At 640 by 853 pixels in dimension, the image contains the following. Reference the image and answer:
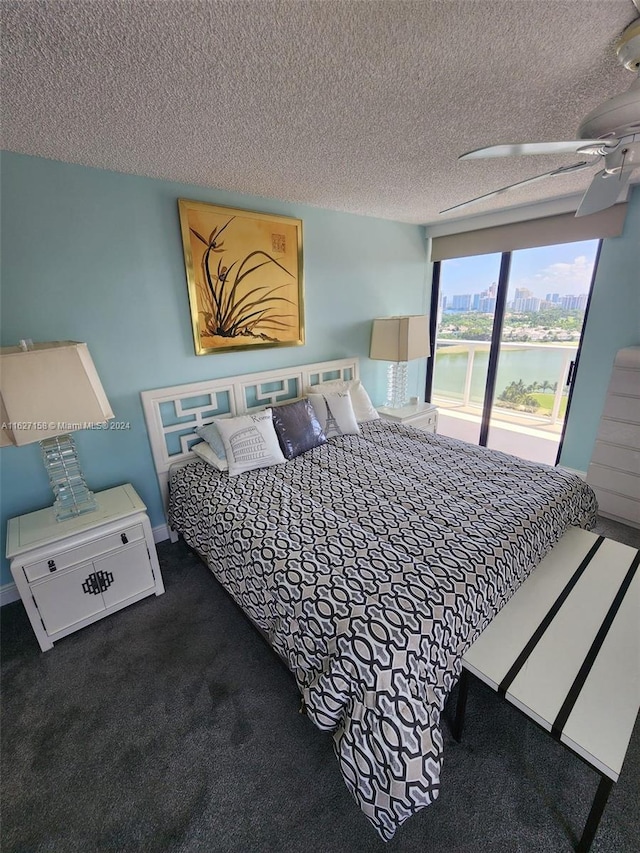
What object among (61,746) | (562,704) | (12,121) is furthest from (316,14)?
(61,746)

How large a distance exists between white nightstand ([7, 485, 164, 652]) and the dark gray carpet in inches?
8.0

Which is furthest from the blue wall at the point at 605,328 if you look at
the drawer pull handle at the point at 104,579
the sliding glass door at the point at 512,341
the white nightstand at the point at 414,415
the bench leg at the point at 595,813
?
the drawer pull handle at the point at 104,579

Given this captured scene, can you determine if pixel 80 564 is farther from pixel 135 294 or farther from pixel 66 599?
pixel 135 294

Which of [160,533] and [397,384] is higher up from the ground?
[397,384]

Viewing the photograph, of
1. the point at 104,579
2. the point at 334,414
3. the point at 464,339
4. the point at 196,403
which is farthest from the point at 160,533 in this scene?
the point at 464,339

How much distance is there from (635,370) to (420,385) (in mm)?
2120

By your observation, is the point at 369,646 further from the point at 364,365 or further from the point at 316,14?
the point at 364,365

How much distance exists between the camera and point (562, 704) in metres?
1.16

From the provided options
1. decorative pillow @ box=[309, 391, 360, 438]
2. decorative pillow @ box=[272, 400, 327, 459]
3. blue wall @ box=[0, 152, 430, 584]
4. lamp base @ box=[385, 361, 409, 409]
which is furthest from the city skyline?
decorative pillow @ box=[272, 400, 327, 459]

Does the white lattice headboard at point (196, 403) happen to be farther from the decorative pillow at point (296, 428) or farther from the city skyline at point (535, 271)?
the city skyline at point (535, 271)

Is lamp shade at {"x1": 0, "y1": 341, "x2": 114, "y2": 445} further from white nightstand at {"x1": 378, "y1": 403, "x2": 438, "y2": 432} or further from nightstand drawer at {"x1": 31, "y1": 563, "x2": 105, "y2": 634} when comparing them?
white nightstand at {"x1": 378, "y1": 403, "x2": 438, "y2": 432}

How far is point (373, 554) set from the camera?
152cm

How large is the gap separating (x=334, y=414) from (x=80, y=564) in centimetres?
190

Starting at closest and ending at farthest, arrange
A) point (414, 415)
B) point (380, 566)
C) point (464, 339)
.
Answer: point (380, 566)
point (414, 415)
point (464, 339)
